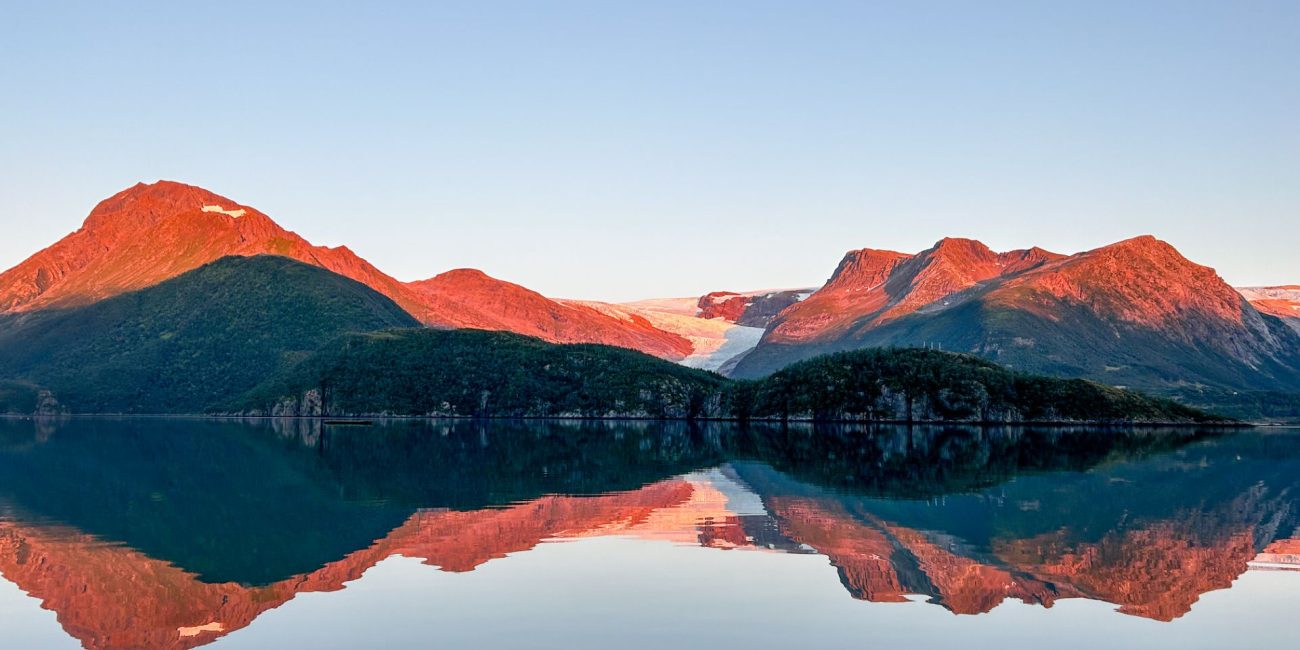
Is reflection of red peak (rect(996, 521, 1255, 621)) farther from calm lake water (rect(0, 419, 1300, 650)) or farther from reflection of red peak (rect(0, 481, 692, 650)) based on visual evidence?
reflection of red peak (rect(0, 481, 692, 650))

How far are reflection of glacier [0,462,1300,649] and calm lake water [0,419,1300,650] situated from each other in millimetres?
191

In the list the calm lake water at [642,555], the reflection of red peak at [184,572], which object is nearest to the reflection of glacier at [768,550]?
the reflection of red peak at [184,572]

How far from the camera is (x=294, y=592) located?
127 feet

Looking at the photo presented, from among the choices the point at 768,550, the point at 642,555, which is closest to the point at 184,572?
the point at 642,555

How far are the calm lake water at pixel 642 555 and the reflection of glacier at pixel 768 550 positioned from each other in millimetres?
191

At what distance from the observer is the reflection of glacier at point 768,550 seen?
37375 mm

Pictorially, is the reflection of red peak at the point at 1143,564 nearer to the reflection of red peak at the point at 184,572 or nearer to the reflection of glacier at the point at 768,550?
the reflection of glacier at the point at 768,550

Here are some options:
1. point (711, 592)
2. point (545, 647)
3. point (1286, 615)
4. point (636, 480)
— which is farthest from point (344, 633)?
point (636, 480)

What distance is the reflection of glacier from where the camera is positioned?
37375 millimetres

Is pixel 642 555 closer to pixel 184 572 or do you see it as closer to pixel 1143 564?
pixel 184 572

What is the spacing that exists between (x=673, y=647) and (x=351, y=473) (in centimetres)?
5834

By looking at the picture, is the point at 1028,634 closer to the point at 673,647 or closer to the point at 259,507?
the point at 673,647

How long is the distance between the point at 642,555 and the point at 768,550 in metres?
5.33

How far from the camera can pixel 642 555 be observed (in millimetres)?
46656
